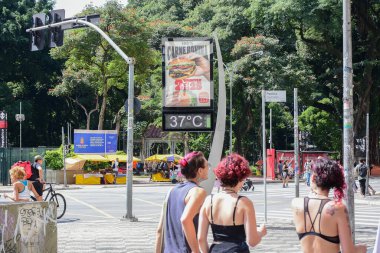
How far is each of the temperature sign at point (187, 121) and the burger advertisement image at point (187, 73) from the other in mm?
185

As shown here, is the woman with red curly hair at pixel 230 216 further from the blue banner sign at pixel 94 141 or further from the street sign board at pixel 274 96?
the blue banner sign at pixel 94 141

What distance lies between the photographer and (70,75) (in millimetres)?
54281

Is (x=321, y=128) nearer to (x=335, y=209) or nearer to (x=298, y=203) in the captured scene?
(x=298, y=203)

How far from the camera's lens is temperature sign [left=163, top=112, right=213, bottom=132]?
1357 cm

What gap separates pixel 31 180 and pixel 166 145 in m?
62.3

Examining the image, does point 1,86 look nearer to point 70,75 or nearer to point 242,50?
point 70,75

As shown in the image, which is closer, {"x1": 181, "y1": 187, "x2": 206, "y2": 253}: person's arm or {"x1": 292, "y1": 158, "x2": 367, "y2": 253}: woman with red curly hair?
{"x1": 292, "y1": 158, "x2": 367, "y2": 253}: woman with red curly hair

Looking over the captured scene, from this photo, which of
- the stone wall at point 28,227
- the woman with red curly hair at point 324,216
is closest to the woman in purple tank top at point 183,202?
the woman with red curly hair at point 324,216

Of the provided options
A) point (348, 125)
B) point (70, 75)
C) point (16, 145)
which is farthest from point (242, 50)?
point (348, 125)

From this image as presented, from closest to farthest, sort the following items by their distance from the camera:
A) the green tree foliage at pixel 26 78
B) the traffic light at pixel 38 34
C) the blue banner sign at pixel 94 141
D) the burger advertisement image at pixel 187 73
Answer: the burger advertisement image at pixel 187 73, the traffic light at pixel 38 34, the blue banner sign at pixel 94 141, the green tree foliage at pixel 26 78

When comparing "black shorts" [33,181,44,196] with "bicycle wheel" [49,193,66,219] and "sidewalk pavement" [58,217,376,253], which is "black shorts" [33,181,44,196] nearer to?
"sidewalk pavement" [58,217,376,253]

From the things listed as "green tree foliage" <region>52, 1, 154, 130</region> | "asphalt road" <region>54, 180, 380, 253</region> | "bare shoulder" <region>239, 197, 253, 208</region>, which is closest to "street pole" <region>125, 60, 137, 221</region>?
"asphalt road" <region>54, 180, 380, 253</region>

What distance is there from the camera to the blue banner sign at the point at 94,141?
4412cm

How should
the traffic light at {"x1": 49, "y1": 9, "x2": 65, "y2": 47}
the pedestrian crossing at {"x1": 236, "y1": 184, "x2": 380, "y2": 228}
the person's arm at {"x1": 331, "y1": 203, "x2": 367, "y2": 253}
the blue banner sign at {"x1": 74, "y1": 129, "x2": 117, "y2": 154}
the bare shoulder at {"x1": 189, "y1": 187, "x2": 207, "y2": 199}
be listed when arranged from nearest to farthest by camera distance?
the person's arm at {"x1": 331, "y1": 203, "x2": 367, "y2": 253}, the bare shoulder at {"x1": 189, "y1": 187, "x2": 207, "y2": 199}, the pedestrian crossing at {"x1": 236, "y1": 184, "x2": 380, "y2": 228}, the traffic light at {"x1": 49, "y1": 9, "x2": 65, "y2": 47}, the blue banner sign at {"x1": 74, "y1": 129, "x2": 117, "y2": 154}
